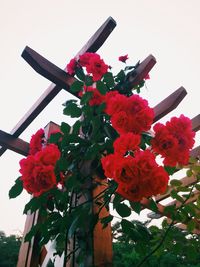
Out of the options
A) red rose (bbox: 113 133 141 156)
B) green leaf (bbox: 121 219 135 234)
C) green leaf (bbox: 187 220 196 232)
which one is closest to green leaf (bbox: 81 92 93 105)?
red rose (bbox: 113 133 141 156)

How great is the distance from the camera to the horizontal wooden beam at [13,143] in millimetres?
2867

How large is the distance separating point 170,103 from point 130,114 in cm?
116

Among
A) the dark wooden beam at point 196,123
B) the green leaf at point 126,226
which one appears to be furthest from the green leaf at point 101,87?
the dark wooden beam at point 196,123

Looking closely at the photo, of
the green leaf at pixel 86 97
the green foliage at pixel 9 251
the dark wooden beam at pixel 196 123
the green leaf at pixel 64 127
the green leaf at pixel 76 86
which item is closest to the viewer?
the green leaf at pixel 64 127

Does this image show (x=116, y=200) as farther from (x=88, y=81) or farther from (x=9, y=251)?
(x=9, y=251)

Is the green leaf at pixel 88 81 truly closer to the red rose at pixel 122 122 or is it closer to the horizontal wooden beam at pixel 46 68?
the red rose at pixel 122 122

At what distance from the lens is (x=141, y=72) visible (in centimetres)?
182

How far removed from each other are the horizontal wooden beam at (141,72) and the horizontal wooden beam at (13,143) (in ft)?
5.56

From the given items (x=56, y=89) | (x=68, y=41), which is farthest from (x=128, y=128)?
(x=68, y=41)

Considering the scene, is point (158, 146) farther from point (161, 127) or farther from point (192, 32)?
point (192, 32)

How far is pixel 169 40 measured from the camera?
15.3 feet

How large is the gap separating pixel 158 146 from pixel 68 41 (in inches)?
135

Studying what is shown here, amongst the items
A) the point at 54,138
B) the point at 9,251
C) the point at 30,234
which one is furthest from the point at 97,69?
the point at 9,251

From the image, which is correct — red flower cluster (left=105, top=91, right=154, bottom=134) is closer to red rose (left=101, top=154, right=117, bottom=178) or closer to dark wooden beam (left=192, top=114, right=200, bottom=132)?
red rose (left=101, top=154, right=117, bottom=178)
